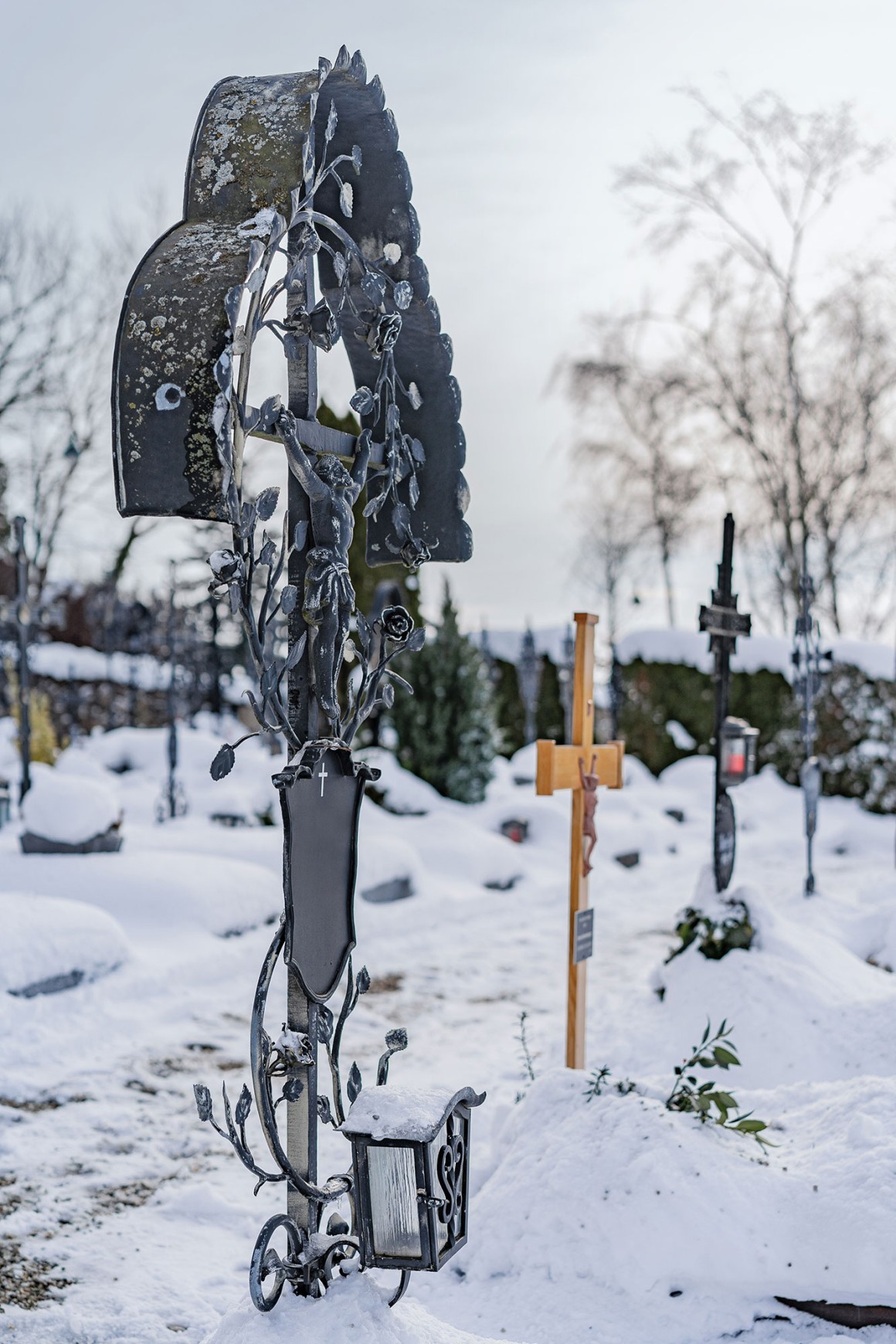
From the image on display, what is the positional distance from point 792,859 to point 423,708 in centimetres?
491

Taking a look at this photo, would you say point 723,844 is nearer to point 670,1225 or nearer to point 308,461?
point 670,1225

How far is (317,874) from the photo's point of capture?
8.32 feet


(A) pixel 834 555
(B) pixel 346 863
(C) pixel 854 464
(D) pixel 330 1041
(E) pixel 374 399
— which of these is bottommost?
(D) pixel 330 1041

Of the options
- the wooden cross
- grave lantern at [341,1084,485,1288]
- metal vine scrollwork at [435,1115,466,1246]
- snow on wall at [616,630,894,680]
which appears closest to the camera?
grave lantern at [341,1084,485,1288]

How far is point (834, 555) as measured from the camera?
21.7m

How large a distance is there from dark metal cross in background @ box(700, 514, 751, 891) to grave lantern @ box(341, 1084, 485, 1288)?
4435 millimetres

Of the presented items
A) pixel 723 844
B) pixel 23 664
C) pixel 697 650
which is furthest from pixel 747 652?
pixel 723 844

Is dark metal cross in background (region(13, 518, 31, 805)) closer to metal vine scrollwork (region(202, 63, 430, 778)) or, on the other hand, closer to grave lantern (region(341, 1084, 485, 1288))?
metal vine scrollwork (region(202, 63, 430, 778))

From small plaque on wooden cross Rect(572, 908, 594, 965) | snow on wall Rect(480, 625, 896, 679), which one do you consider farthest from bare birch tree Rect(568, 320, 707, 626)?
small plaque on wooden cross Rect(572, 908, 594, 965)

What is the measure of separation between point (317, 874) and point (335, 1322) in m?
0.92

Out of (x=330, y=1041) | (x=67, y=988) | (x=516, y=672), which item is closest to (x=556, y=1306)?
(x=330, y=1041)

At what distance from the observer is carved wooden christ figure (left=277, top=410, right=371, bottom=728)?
258 cm

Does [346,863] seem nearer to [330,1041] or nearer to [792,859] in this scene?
[330,1041]

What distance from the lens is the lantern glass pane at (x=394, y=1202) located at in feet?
8.23
